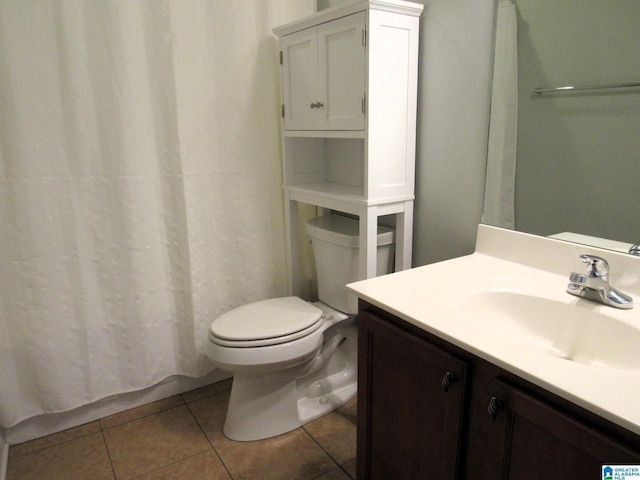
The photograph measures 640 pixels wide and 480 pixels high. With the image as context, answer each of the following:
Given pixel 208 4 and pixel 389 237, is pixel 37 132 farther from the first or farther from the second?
pixel 389 237

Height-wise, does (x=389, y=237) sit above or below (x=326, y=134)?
below

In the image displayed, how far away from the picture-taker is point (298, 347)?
1.78 m

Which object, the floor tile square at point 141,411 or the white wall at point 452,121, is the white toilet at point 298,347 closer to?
the white wall at point 452,121

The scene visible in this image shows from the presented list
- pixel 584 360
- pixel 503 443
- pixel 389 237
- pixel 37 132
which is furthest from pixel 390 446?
pixel 37 132

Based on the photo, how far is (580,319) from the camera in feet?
3.70

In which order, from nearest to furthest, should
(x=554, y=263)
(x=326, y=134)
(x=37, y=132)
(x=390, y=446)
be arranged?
(x=390, y=446), (x=554, y=263), (x=37, y=132), (x=326, y=134)

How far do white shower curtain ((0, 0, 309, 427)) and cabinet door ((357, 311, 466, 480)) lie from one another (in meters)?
1.07

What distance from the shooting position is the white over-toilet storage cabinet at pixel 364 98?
160cm

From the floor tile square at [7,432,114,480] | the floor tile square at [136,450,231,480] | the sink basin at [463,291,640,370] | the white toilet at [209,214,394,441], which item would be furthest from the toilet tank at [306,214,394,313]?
the floor tile square at [7,432,114,480]

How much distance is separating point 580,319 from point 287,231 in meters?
1.38

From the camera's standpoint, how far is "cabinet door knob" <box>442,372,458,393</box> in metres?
1.00

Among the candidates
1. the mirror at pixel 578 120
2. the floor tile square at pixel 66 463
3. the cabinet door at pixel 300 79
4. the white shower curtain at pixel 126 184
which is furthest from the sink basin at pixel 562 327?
the floor tile square at pixel 66 463

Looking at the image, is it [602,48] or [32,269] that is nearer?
[602,48]

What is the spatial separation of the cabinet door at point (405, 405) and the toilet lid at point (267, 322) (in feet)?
1.72
